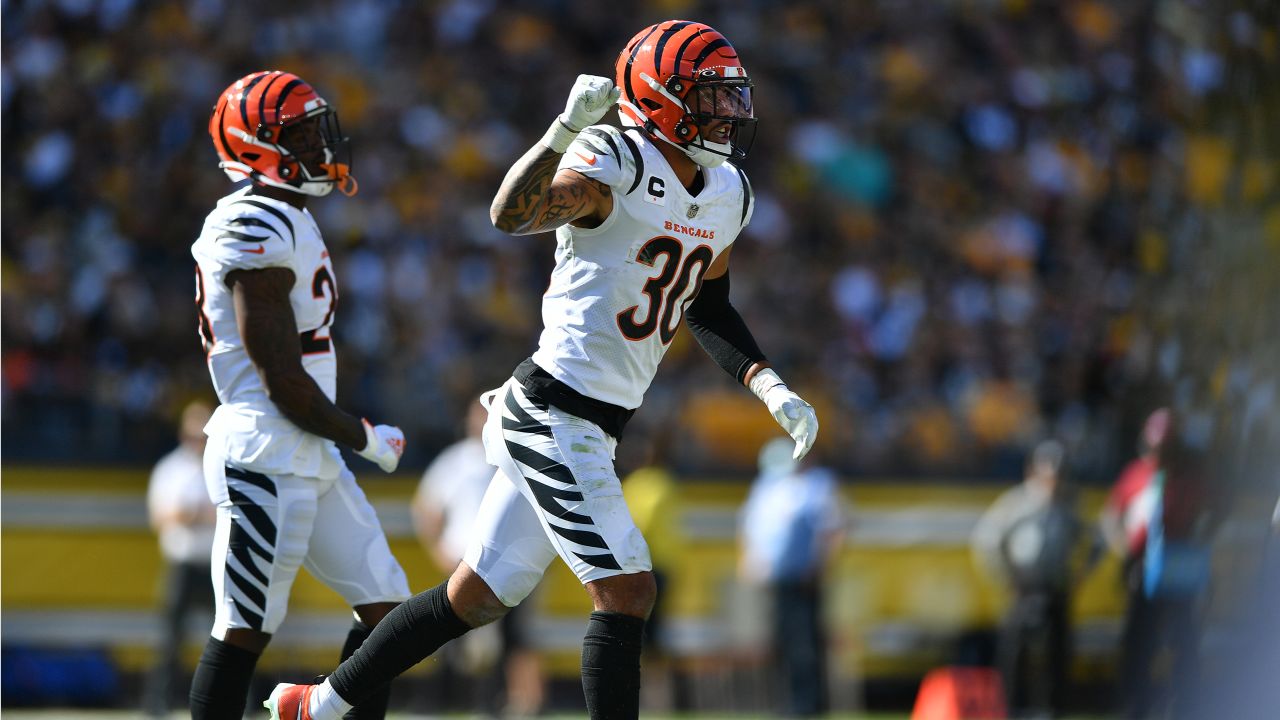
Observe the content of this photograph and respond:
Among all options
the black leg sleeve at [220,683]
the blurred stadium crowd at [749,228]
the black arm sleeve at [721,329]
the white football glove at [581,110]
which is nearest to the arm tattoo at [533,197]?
the white football glove at [581,110]

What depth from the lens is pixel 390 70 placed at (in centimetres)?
1466

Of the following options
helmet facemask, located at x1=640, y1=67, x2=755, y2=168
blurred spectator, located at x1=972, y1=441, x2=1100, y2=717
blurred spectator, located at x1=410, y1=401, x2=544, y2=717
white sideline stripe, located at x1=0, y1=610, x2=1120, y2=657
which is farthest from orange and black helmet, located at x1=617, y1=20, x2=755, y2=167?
white sideline stripe, located at x1=0, y1=610, x2=1120, y2=657

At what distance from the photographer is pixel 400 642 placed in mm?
4484

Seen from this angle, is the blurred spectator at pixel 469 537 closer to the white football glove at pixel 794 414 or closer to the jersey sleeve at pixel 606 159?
the white football glove at pixel 794 414

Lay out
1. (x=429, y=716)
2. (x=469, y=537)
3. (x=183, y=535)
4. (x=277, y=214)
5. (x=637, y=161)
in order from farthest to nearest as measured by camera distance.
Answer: (x=429, y=716)
(x=183, y=535)
(x=469, y=537)
(x=277, y=214)
(x=637, y=161)

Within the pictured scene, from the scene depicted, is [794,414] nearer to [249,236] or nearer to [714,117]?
[714,117]

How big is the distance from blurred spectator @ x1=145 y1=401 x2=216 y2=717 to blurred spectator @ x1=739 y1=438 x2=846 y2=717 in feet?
12.2

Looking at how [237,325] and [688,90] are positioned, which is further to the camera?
[237,325]

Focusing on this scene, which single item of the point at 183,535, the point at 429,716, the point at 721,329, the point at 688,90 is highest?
the point at 688,90

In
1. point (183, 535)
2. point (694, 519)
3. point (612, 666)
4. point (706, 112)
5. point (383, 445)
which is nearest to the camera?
point (612, 666)

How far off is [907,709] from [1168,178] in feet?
16.8

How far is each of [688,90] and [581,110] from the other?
599mm

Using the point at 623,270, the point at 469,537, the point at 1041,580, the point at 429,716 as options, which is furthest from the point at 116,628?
the point at 623,270

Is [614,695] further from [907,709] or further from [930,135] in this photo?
[930,135]
